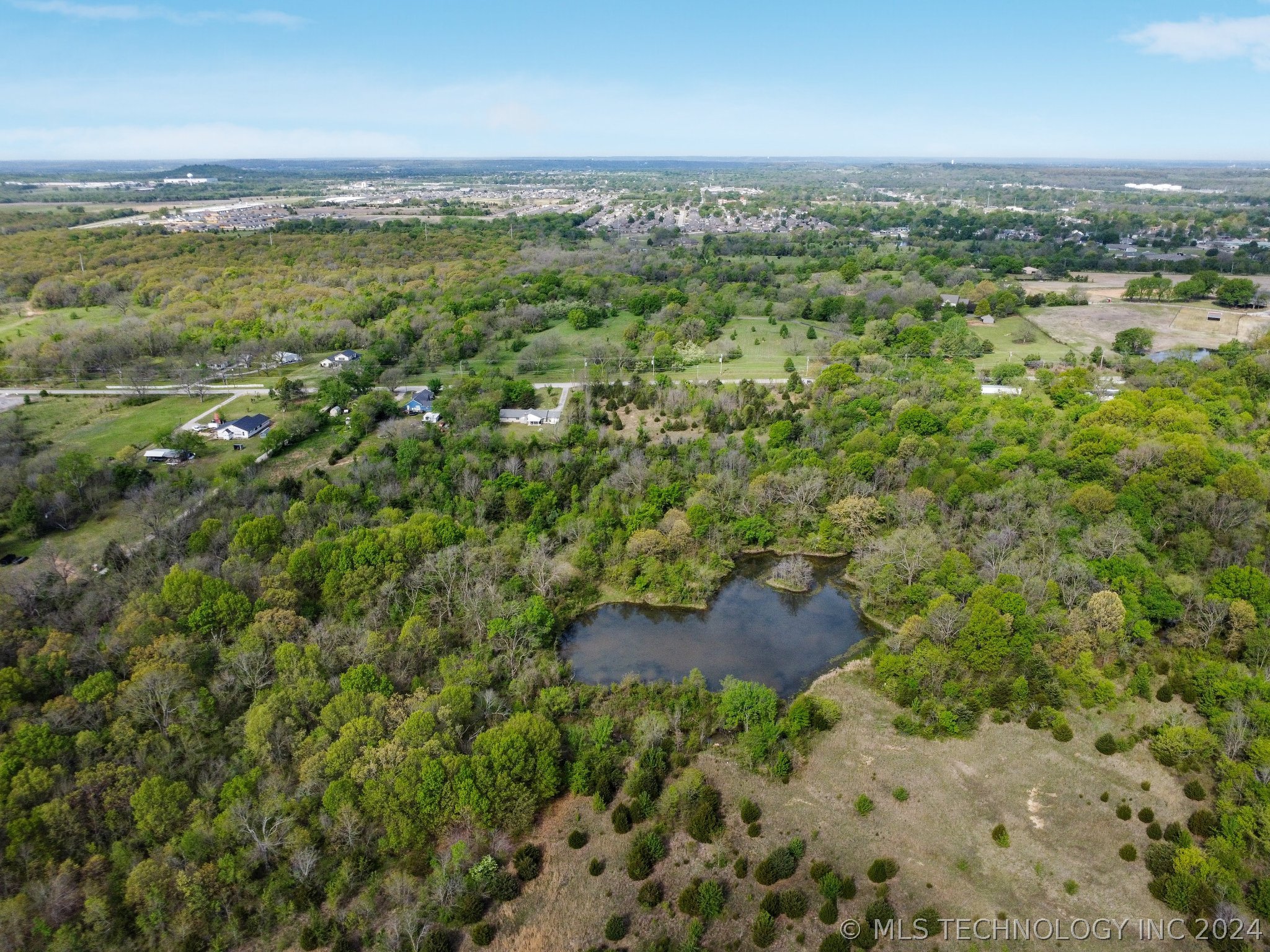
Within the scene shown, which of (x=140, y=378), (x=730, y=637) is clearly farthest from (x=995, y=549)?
(x=140, y=378)

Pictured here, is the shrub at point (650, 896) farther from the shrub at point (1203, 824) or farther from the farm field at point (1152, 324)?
the farm field at point (1152, 324)

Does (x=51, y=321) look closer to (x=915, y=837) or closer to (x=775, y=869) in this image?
(x=775, y=869)

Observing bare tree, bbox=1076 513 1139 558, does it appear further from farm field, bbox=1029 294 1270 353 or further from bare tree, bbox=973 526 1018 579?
farm field, bbox=1029 294 1270 353

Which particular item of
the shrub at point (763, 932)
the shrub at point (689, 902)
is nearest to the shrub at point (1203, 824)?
the shrub at point (763, 932)

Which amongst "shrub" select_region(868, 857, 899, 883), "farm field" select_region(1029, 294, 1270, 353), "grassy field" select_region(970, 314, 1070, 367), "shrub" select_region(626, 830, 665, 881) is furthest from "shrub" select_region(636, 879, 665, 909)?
"farm field" select_region(1029, 294, 1270, 353)

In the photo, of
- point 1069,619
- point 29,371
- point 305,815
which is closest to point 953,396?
point 1069,619

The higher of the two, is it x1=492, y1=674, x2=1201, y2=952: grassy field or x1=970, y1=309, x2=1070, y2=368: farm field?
x1=970, y1=309, x2=1070, y2=368: farm field

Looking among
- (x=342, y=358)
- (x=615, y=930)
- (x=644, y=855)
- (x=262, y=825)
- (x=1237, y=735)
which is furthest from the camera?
(x=342, y=358)
